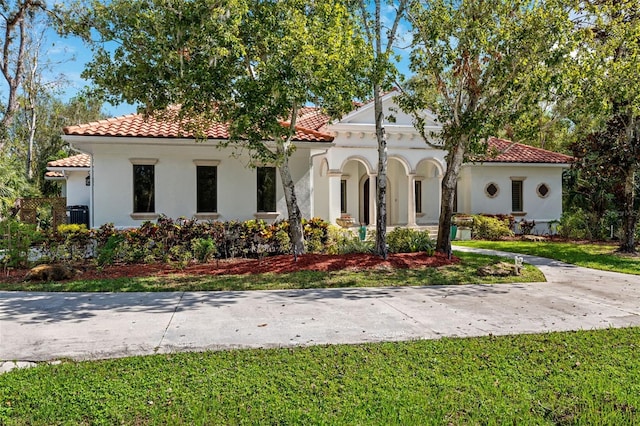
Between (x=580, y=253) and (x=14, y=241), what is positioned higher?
(x=14, y=241)

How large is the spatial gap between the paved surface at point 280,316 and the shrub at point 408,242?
3.68 metres

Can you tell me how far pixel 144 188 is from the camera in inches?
572

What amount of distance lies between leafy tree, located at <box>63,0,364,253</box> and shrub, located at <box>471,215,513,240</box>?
12.5m

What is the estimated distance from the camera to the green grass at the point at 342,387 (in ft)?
11.5

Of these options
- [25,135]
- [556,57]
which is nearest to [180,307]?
[556,57]

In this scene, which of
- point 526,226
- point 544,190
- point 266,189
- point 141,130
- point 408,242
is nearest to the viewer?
point 408,242

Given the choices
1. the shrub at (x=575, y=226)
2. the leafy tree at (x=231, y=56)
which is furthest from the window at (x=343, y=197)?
the leafy tree at (x=231, y=56)

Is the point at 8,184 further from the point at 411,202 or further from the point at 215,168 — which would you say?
the point at 411,202

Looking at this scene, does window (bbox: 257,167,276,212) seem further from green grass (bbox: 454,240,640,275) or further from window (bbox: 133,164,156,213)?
green grass (bbox: 454,240,640,275)

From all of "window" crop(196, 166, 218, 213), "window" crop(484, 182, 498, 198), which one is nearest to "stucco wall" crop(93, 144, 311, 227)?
"window" crop(196, 166, 218, 213)

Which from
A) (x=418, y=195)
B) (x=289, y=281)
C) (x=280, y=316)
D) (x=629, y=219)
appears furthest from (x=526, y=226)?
(x=280, y=316)

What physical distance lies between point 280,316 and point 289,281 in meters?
2.71

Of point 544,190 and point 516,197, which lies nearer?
point 516,197

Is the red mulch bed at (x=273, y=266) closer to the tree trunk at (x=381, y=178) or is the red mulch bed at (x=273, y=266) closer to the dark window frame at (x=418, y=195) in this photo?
the tree trunk at (x=381, y=178)
